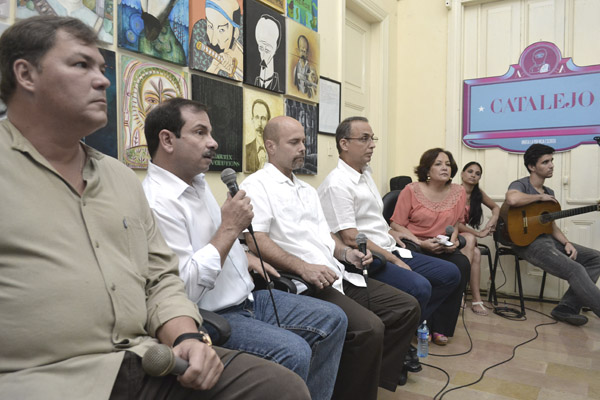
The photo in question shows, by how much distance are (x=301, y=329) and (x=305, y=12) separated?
7.81ft

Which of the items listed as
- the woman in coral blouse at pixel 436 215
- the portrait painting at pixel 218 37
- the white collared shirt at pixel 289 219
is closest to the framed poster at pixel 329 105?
the woman in coral blouse at pixel 436 215

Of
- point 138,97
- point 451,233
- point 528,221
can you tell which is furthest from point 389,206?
point 138,97

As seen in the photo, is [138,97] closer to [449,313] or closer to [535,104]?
[449,313]

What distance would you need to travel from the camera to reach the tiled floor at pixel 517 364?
215cm

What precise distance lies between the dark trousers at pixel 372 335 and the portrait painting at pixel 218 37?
1.33 m

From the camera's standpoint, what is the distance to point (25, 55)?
978 millimetres

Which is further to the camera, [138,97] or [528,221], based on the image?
[528,221]

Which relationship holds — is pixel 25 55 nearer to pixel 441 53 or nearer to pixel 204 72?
pixel 204 72

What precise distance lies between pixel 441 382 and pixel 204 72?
2085 mm

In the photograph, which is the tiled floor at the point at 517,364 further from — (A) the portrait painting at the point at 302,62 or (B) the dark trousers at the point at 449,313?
(A) the portrait painting at the point at 302,62

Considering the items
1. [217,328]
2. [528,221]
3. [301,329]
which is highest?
[528,221]

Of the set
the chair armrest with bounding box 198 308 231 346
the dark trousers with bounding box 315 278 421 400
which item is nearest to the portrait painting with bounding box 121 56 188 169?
the chair armrest with bounding box 198 308 231 346

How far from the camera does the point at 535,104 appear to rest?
3.97 metres

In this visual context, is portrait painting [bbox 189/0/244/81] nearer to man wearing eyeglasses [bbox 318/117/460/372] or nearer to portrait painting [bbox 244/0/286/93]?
portrait painting [bbox 244/0/286/93]
